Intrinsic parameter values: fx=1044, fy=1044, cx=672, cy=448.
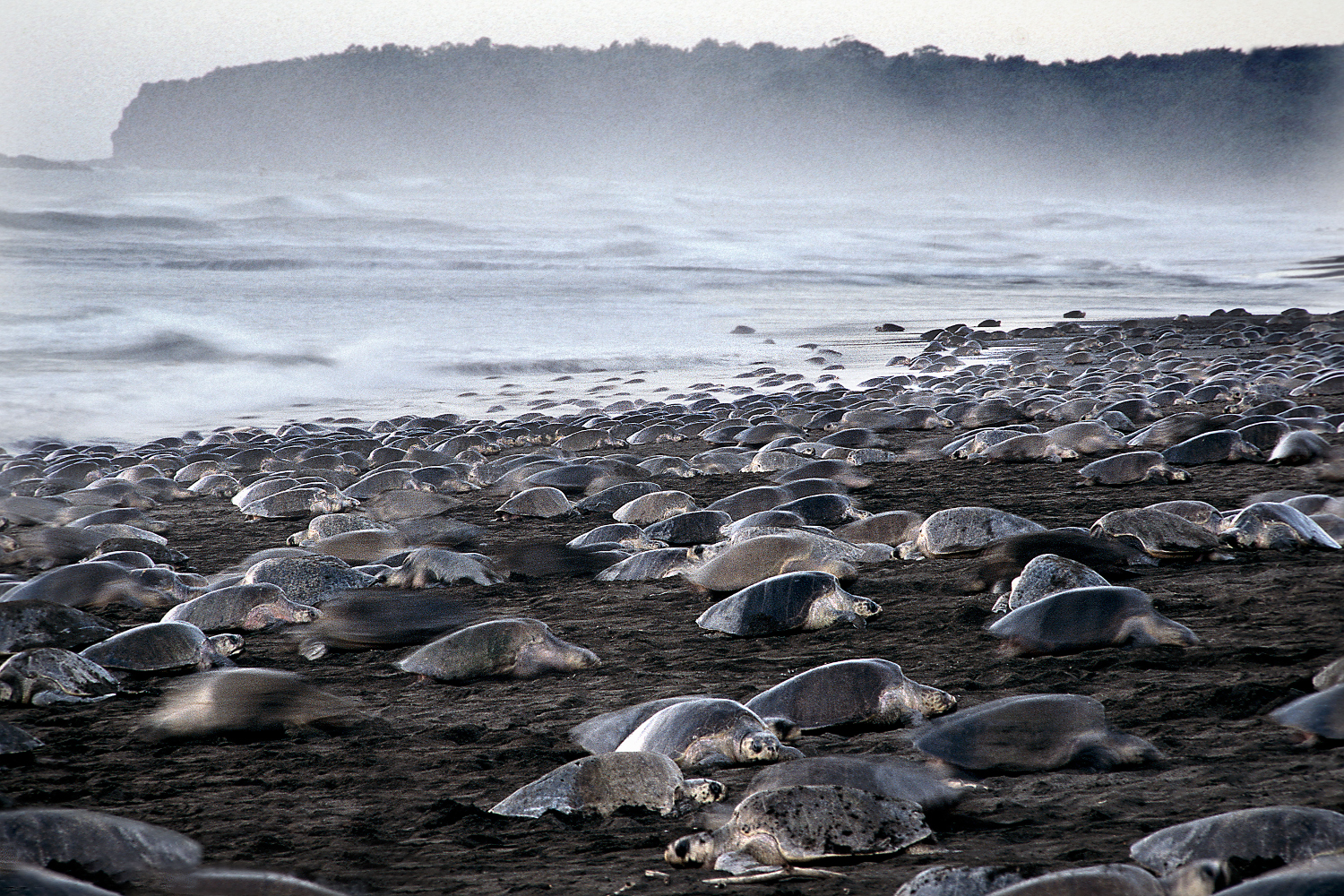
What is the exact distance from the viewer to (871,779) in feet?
5.70

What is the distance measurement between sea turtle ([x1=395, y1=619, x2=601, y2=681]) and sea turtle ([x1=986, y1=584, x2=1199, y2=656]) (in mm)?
1084

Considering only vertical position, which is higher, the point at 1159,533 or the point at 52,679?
the point at 1159,533

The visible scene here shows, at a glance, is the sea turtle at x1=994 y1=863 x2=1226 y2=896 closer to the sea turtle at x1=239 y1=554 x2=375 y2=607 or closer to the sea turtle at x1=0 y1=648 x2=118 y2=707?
the sea turtle at x1=0 y1=648 x2=118 y2=707

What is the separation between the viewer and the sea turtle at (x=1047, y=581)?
9.06 ft

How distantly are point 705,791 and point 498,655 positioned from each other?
3.27 feet

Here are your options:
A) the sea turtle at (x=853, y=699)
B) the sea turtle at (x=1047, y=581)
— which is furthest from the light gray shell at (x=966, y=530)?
the sea turtle at (x=853, y=699)

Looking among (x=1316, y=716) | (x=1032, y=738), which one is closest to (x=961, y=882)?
(x=1032, y=738)

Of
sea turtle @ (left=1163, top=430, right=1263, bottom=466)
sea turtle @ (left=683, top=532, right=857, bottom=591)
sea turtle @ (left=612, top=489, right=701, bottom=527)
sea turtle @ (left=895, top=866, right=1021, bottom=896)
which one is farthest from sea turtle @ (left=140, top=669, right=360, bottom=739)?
sea turtle @ (left=1163, top=430, right=1263, bottom=466)

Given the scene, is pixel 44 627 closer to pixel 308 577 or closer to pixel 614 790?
pixel 308 577

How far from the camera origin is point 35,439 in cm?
935

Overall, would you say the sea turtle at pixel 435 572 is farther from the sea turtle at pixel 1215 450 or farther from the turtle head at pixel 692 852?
the sea turtle at pixel 1215 450

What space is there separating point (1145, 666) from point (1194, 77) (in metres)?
134

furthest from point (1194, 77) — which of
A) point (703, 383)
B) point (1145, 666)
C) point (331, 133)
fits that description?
point (1145, 666)

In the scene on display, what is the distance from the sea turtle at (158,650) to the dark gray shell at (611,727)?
1.17m
